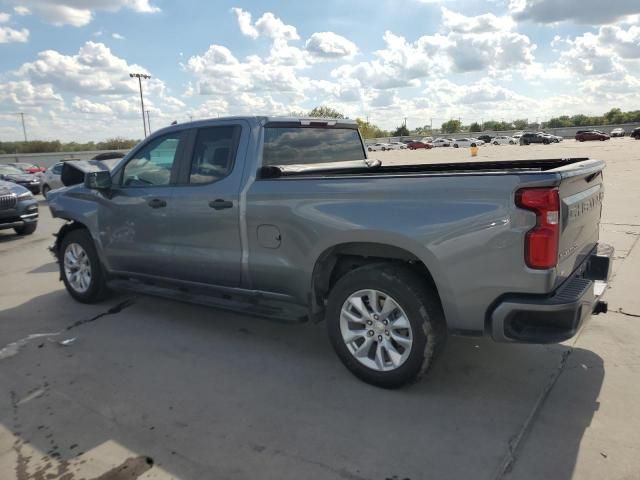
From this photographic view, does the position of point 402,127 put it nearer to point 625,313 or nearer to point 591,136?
point 591,136

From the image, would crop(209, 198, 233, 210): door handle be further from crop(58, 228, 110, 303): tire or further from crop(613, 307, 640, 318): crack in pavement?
crop(613, 307, 640, 318): crack in pavement

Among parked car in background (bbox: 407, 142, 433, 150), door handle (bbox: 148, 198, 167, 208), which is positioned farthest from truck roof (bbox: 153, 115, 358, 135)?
parked car in background (bbox: 407, 142, 433, 150)

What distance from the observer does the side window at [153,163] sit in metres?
4.89

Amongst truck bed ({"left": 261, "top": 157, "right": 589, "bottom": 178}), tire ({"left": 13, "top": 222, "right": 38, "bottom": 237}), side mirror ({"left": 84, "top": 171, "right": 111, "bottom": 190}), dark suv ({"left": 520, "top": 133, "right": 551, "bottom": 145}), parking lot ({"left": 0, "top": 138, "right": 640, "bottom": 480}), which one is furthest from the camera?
dark suv ({"left": 520, "top": 133, "right": 551, "bottom": 145})

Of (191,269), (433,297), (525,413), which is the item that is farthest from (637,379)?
(191,269)

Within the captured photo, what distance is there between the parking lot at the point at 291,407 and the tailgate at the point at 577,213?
0.91 metres

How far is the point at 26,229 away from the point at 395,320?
1028 cm

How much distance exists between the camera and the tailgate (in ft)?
10.2

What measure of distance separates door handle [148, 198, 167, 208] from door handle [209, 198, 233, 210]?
0.66m

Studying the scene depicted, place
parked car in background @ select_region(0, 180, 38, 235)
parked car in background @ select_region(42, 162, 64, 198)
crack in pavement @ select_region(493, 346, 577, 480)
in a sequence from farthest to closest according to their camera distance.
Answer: parked car in background @ select_region(42, 162, 64, 198) → parked car in background @ select_region(0, 180, 38, 235) → crack in pavement @ select_region(493, 346, 577, 480)

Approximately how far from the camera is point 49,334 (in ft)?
16.5

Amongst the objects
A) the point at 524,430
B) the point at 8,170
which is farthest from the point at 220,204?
the point at 8,170

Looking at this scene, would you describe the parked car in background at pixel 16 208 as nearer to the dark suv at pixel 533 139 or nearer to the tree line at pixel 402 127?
the tree line at pixel 402 127

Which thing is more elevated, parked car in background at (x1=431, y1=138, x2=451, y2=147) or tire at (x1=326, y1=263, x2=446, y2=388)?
tire at (x1=326, y1=263, x2=446, y2=388)
